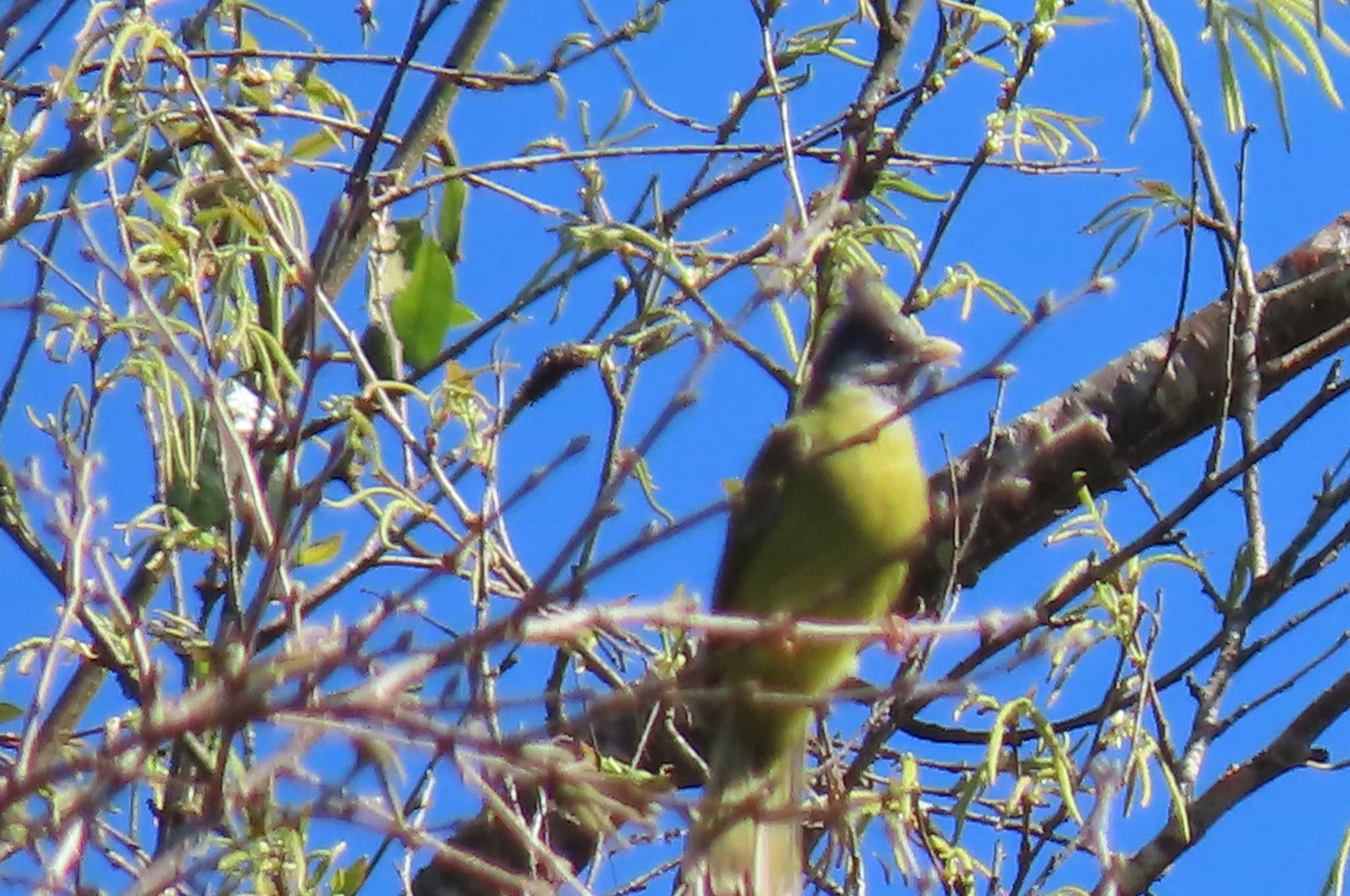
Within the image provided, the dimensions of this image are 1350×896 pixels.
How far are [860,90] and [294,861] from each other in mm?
1724

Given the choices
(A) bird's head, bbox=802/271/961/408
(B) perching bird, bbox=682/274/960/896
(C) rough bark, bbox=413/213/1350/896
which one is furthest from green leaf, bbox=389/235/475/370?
(A) bird's head, bbox=802/271/961/408

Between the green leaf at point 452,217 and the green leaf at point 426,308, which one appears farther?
the green leaf at point 452,217

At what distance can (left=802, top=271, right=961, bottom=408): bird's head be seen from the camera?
3.99 metres

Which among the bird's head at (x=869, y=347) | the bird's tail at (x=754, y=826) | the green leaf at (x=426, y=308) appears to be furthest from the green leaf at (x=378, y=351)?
the bird's head at (x=869, y=347)

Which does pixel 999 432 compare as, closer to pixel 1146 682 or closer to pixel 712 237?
pixel 712 237

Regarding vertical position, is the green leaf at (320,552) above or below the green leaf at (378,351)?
below

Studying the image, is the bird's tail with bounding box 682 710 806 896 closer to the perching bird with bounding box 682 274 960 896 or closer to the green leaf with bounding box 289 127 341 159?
the perching bird with bounding box 682 274 960 896

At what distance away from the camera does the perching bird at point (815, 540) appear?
10.2ft

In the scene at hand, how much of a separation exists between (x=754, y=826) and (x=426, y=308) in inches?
44.6

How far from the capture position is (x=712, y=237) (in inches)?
133

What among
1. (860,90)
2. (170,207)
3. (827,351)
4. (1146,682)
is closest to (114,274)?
(170,207)

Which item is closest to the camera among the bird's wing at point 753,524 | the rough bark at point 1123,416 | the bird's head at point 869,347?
the rough bark at point 1123,416

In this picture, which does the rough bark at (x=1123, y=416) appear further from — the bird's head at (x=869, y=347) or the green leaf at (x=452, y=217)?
the green leaf at (x=452, y=217)

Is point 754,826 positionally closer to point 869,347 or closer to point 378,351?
point 378,351
